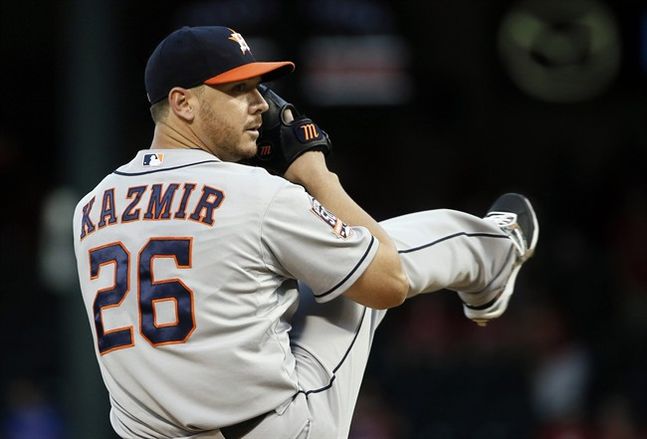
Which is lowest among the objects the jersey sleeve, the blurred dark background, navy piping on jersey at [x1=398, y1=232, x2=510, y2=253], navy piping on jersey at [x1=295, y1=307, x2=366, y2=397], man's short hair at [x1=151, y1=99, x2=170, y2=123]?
the blurred dark background

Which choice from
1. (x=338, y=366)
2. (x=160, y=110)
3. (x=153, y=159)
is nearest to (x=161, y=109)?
(x=160, y=110)

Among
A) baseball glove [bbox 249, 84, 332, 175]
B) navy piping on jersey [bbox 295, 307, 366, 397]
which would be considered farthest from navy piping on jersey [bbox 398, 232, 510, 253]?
baseball glove [bbox 249, 84, 332, 175]

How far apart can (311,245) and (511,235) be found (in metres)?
0.76

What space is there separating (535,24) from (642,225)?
4.77 ft

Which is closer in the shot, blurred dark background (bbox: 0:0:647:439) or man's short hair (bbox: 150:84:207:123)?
man's short hair (bbox: 150:84:207:123)

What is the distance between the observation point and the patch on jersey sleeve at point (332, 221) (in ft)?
8.70

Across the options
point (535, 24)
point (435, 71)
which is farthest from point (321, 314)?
point (435, 71)

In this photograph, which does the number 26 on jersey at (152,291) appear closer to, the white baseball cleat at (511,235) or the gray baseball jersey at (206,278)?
the gray baseball jersey at (206,278)

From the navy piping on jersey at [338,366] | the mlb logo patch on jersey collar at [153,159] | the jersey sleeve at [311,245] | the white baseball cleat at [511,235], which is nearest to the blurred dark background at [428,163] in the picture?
the white baseball cleat at [511,235]

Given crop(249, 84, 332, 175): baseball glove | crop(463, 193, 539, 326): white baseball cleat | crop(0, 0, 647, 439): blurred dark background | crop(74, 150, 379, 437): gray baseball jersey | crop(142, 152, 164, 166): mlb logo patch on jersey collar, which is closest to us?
crop(74, 150, 379, 437): gray baseball jersey

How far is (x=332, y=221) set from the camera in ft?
8.76

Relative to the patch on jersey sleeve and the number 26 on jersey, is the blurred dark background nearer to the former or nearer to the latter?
the number 26 on jersey

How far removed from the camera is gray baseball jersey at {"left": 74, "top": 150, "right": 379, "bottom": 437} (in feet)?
8.55

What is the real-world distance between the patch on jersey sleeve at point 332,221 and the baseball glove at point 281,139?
211 mm
